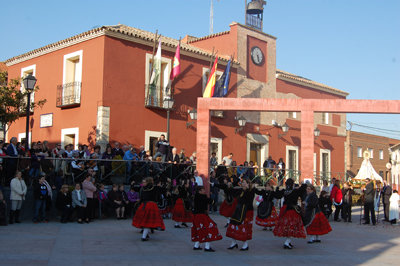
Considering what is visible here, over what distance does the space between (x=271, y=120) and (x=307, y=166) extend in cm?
1082

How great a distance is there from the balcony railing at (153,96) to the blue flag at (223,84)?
3180 mm

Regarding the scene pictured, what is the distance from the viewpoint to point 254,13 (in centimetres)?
2859

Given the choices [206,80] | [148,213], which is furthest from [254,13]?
[148,213]

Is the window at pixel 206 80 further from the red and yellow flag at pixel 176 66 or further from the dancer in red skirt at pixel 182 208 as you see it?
the dancer in red skirt at pixel 182 208

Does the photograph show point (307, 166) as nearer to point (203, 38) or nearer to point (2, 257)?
point (2, 257)

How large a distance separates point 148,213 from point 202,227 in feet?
5.51

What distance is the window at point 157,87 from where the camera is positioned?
20.7 meters

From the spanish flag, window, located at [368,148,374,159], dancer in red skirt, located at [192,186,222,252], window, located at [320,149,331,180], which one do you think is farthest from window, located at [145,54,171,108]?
window, located at [368,148,374,159]

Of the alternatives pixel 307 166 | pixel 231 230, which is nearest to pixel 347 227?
pixel 307 166

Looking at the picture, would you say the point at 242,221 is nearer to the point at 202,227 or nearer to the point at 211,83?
the point at 202,227

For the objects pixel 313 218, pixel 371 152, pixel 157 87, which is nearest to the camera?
pixel 313 218

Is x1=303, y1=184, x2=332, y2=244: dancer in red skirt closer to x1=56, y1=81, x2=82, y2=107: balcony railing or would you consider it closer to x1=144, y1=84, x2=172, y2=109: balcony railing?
x1=144, y1=84, x2=172, y2=109: balcony railing

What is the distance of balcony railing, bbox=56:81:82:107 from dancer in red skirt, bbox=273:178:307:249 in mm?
12351

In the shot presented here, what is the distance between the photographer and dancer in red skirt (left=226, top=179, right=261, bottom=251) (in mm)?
9891
